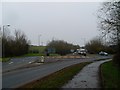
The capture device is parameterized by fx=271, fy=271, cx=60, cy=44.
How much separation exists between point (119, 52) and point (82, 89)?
18058mm

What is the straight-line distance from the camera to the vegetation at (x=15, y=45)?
79.8 metres

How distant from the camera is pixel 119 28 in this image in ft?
99.1

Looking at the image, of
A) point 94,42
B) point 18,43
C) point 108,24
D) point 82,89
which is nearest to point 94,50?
point 94,42

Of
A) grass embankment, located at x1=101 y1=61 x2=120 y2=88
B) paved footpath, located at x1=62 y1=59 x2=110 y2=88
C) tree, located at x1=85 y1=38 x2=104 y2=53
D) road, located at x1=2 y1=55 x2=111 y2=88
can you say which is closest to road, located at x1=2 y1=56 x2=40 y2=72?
road, located at x1=2 y1=55 x2=111 y2=88

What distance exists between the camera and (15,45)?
87438 mm

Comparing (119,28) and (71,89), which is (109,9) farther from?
(71,89)

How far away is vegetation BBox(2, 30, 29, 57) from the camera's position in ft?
262

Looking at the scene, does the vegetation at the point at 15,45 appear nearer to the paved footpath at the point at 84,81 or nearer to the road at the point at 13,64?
the road at the point at 13,64

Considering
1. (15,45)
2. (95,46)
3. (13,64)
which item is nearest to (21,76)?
(13,64)

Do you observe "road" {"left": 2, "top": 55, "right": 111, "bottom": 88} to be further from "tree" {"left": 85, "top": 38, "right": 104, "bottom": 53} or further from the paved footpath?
"tree" {"left": 85, "top": 38, "right": 104, "bottom": 53}

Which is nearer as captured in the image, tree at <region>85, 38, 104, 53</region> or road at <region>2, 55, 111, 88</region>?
road at <region>2, 55, 111, 88</region>

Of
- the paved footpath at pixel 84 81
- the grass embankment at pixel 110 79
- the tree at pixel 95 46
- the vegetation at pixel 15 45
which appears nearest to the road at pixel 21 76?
the paved footpath at pixel 84 81

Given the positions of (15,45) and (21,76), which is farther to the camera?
(15,45)

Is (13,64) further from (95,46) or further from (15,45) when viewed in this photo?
(95,46)
